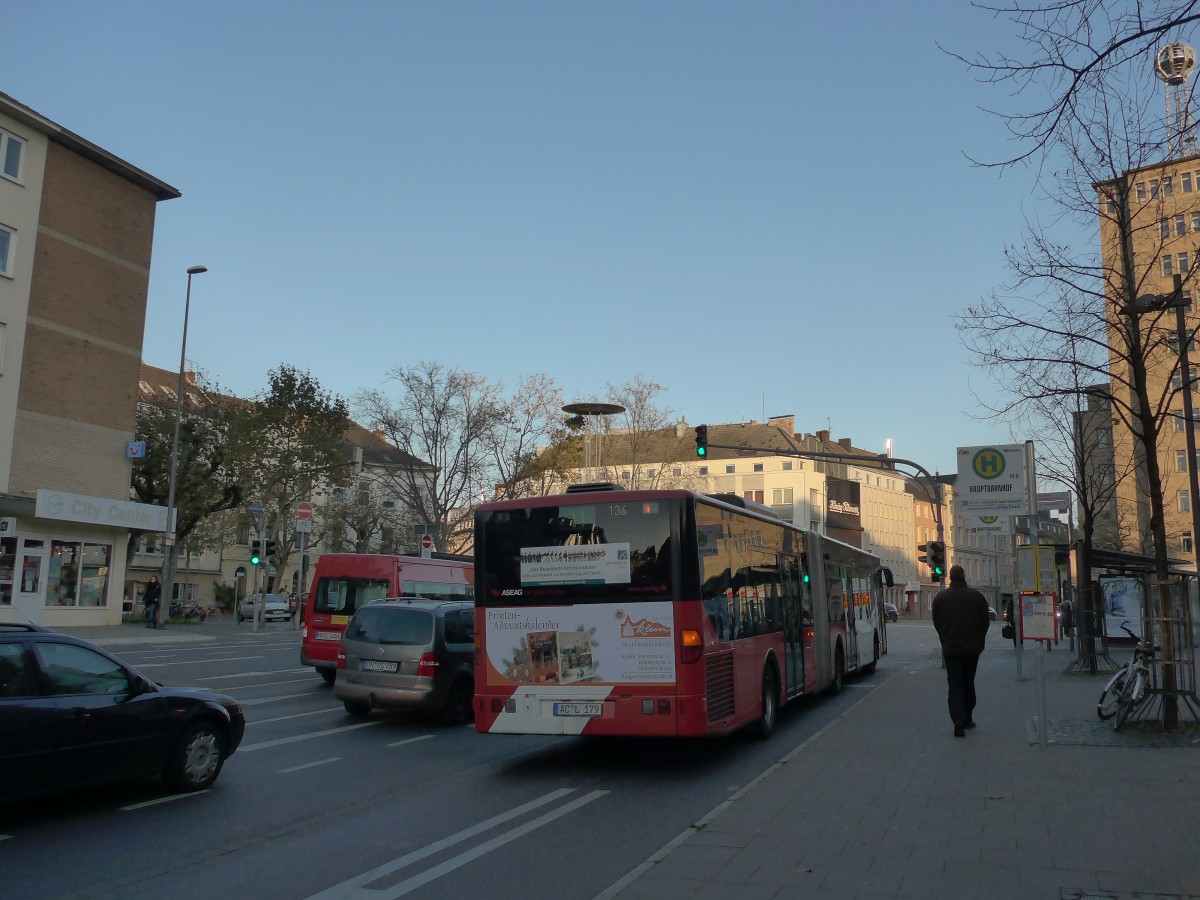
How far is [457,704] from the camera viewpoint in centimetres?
1510

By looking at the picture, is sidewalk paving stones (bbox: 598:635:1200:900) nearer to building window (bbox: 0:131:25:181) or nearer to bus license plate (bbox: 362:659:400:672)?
bus license plate (bbox: 362:659:400:672)

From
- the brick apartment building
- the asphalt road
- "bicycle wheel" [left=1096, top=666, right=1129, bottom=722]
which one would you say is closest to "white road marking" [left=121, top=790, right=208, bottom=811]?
the asphalt road

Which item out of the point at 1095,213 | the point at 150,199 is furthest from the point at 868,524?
the point at 1095,213

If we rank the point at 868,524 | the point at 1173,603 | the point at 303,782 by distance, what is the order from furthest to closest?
1. the point at 868,524
2. the point at 1173,603
3. the point at 303,782

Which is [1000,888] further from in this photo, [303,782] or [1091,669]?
[1091,669]

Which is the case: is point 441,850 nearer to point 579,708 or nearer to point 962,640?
point 579,708

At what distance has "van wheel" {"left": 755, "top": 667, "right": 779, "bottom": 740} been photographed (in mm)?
12883

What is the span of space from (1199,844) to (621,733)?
5060 millimetres

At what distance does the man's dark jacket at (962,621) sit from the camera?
12383 millimetres

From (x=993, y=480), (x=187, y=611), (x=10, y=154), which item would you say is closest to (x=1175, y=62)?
(x=993, y=480)

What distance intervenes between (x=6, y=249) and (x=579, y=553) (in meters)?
32.4

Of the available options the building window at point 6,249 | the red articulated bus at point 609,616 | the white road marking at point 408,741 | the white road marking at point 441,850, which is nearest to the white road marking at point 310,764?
the white road marking at point 408,741

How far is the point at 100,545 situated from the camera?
38.2 m

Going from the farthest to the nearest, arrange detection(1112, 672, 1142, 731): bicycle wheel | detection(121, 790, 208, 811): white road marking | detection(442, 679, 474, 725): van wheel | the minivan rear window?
detection(442, 679, 474, 725): van wheel → the minivan rear window → detection(1112, 672, 1142, 731): bicycle wheel → detection(121, 790, 208, 811): white road marking
